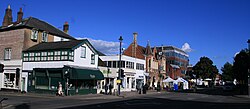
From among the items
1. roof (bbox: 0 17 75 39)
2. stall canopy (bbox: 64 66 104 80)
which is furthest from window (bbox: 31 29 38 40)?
stall canopy (bbox: 64 66 104 80)

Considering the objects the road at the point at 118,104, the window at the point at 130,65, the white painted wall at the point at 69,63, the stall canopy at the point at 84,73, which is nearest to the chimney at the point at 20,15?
the white painted wall at the point at 69,63

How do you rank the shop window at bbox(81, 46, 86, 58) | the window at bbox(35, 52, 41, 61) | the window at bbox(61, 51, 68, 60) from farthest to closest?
the shop window at bbox(81, 46, 86, 58) → the window at bbox(35, 52, 41, 61) → the window at bbox(61, 51, 68, 60)

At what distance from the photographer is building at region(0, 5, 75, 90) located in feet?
130

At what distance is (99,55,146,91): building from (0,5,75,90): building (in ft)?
36.8

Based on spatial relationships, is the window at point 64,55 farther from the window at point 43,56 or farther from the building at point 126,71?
the building at point 126,71

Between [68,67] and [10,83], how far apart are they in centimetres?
→ 1132

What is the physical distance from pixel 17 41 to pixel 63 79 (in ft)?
34.6

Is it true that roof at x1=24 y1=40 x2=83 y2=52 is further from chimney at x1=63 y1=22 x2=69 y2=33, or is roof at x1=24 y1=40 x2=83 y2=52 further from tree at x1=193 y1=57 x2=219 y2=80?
tree at x1=193 y1=57 x2=219 y2=80

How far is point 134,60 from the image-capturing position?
2165 inches

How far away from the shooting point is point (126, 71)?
2023 inches

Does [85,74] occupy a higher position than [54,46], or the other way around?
[54,46]

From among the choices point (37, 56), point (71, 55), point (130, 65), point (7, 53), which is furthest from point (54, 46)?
point (130, 65)

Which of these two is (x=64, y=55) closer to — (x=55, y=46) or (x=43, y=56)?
(x=55, y=46)

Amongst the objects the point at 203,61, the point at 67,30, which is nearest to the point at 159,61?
the point at 67,30
